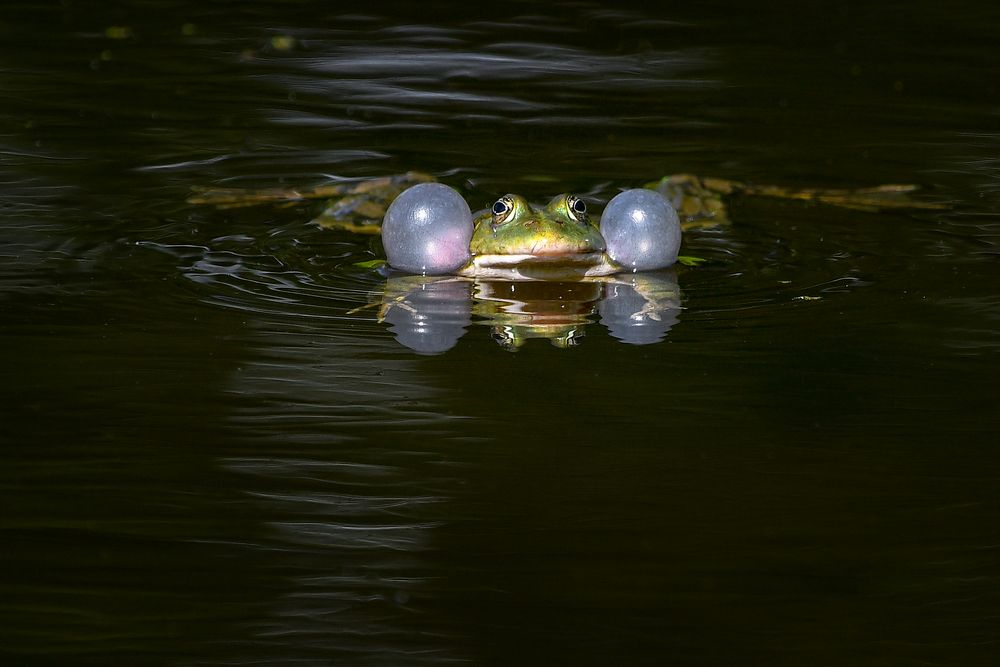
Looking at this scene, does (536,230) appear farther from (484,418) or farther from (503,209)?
(484,418)

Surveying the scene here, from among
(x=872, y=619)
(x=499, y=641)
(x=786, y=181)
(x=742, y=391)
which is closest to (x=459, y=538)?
(x=499, y=641)

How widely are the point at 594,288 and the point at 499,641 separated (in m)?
2.62

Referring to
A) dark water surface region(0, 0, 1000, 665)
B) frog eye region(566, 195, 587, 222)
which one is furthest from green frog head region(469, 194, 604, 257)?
dark water surface region(0, 0, 1000, 665)

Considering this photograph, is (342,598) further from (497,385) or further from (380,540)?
(497,385)

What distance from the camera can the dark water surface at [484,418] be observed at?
2.74 m

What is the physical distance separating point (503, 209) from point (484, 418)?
157 cm

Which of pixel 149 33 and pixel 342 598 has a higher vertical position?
pixel 149 33

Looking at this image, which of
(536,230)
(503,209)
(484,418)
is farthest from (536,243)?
(484,418)

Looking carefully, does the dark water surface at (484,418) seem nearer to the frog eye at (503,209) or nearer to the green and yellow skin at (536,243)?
the green and yellow skin at (536,243)

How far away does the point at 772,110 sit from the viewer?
310 inches

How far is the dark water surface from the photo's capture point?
9.00ft

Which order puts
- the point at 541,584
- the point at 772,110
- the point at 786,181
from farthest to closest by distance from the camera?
1. the point at 772,110
2. the point at 786,181
3. the point at 541,584

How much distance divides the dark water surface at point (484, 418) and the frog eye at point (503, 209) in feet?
1.62

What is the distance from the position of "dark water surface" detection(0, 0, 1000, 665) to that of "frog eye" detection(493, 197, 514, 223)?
49cm
